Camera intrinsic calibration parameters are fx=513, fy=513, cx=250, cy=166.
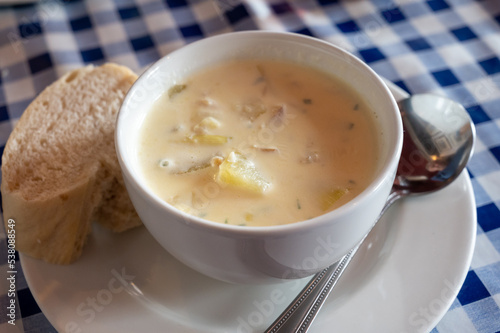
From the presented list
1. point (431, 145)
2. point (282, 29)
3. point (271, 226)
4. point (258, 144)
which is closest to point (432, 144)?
point (431, 145)

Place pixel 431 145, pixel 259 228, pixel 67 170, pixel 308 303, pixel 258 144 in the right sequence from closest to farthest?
pixel 259 228 → pixel 308 303 → pixel 258 144 → pixel 67 170 → pixel 431 145

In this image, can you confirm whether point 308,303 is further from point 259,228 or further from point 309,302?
point 259,228

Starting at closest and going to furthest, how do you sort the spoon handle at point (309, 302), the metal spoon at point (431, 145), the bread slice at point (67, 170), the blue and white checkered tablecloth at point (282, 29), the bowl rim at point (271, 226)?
the bowl rim at point (271, 226), the spoon handle at point (309, 302), the bread slice at point (67, 170), the metal spoon at point (431, 145), the blue and white checkered tablecloth at point (282, 29)

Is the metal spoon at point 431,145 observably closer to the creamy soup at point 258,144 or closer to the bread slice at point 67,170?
the creamy soup at point 258,144

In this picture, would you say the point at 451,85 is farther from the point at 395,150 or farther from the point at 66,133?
the point at 66,133

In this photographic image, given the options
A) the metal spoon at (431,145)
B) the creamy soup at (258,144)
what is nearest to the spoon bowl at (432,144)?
the metal spoon at (431,145)

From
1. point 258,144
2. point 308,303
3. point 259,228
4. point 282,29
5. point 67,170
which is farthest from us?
point 282,29

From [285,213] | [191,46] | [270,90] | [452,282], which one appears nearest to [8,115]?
[191,46]
